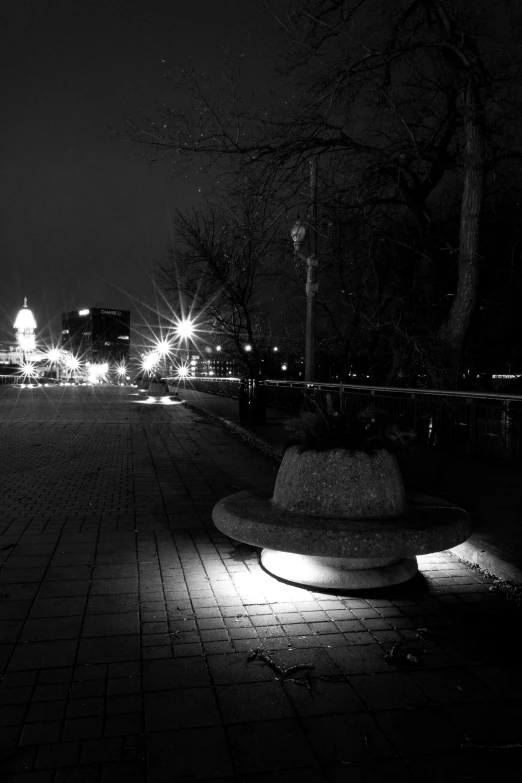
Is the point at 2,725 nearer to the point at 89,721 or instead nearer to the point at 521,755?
the point at 89,721

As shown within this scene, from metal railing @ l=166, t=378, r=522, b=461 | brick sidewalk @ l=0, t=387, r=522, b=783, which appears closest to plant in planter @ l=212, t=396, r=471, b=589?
brick sidewalk @ l=0, t=387, r=522, b=783

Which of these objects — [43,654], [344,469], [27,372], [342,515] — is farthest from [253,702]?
[27,372]

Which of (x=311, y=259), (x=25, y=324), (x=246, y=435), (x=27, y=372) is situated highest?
(x=25, y=324)

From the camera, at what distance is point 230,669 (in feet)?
12.6

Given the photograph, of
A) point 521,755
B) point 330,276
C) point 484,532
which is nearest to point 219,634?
point 521,755

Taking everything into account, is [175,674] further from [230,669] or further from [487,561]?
[487,561]

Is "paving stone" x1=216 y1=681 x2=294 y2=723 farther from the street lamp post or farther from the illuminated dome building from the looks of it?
the illuminated dome building

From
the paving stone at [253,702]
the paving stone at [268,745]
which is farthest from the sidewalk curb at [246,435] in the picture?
the paving stone at [268,745]

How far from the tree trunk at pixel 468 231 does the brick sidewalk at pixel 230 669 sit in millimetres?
9853

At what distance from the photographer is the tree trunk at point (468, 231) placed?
574 inches

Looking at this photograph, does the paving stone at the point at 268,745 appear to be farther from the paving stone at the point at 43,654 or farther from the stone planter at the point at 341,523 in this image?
the stone planter at the point at 341,523

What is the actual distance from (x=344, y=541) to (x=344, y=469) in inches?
28.1

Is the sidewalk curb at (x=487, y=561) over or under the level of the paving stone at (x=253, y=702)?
over

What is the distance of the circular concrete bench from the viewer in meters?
4.89
